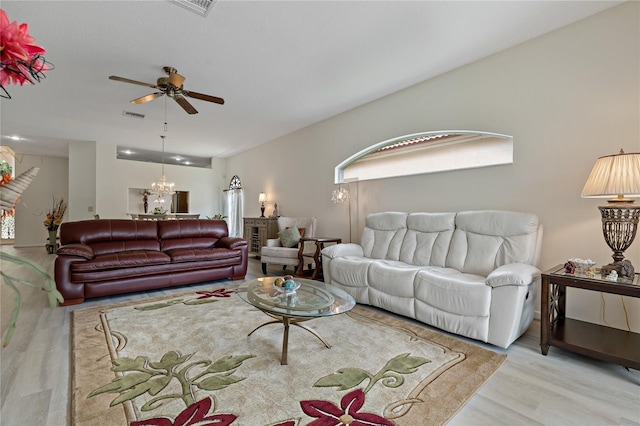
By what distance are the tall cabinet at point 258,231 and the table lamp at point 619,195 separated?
497 centimetres

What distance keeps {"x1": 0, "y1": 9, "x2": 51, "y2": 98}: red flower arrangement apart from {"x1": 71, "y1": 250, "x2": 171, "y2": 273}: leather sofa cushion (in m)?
3.50

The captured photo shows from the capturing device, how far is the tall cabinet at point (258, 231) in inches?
251

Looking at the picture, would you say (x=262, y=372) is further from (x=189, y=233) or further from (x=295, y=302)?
(x=189, y=233)

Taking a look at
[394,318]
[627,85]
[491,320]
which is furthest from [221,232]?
[627,85]

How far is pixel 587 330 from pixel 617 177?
4.02ft

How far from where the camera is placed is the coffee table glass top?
2186mm

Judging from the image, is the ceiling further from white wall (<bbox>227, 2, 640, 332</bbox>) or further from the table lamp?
the table lamp

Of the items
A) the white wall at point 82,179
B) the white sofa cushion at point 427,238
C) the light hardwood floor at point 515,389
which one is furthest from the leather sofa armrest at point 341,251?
the white wall at point 82,179

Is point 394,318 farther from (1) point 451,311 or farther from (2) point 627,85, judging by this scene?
(2) point 627,85

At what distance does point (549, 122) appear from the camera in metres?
3.09

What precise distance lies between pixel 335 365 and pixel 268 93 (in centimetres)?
376

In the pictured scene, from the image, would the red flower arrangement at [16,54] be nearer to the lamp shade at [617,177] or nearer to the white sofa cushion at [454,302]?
the white sofa cushion at [454,302]

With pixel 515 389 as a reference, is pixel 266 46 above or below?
above

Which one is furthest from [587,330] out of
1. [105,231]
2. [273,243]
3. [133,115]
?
[133,115]
